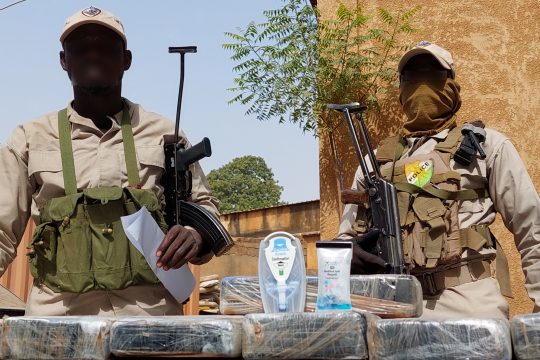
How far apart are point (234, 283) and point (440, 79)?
1.67 m

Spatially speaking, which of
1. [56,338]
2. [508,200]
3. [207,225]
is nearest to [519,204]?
[508,200]

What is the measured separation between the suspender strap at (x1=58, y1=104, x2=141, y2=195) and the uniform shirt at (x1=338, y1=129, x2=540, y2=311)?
4.02 feet

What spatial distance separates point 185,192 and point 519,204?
4.06 feet

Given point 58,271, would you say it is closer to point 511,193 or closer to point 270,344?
point 270,344

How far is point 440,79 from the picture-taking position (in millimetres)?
3375

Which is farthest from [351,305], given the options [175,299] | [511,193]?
[511,193]

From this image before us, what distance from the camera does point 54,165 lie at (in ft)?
9.48

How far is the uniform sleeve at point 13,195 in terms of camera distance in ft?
9.48

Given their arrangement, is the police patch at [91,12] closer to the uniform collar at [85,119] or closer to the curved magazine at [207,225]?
the uniform collar at [85,119]

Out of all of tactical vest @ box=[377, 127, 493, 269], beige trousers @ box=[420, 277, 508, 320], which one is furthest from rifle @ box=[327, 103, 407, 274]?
beige trousers @ box=[420, 277, 508, 320]

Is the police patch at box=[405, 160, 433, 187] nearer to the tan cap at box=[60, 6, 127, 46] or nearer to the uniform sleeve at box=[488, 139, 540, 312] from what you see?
the uniform sleeve at box=[488, 139, 540, 312]

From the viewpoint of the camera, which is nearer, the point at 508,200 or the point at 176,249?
the point at 176,249

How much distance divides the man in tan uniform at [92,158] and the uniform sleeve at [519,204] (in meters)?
1.09

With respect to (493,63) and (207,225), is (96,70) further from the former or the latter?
(493,63)
